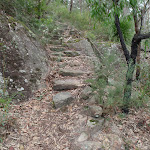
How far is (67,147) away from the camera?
2371mm

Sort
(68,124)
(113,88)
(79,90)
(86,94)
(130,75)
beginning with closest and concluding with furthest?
(130,75) → (68,124) → (113,88) → (86,94) → (79,90)

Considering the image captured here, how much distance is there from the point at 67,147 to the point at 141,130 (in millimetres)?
1379

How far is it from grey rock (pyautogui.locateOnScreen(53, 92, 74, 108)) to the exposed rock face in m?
0.65

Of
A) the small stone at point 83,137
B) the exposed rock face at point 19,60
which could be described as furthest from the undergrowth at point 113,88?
the exposed rock face at point 19,60

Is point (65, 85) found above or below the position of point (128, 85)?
below

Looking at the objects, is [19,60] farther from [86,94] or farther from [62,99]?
[86,94]

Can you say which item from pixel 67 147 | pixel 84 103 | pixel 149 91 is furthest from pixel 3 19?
pixel 149 91

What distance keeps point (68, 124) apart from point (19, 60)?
1953mm

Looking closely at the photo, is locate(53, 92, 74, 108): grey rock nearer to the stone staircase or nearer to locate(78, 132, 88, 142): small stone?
the stone staircase

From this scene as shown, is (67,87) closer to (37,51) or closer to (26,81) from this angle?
(26,81)

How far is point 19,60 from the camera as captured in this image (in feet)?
11.9

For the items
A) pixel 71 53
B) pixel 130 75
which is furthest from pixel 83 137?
pixel 71 53

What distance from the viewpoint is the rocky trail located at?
238cm

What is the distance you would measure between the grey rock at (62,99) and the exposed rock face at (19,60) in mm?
648
